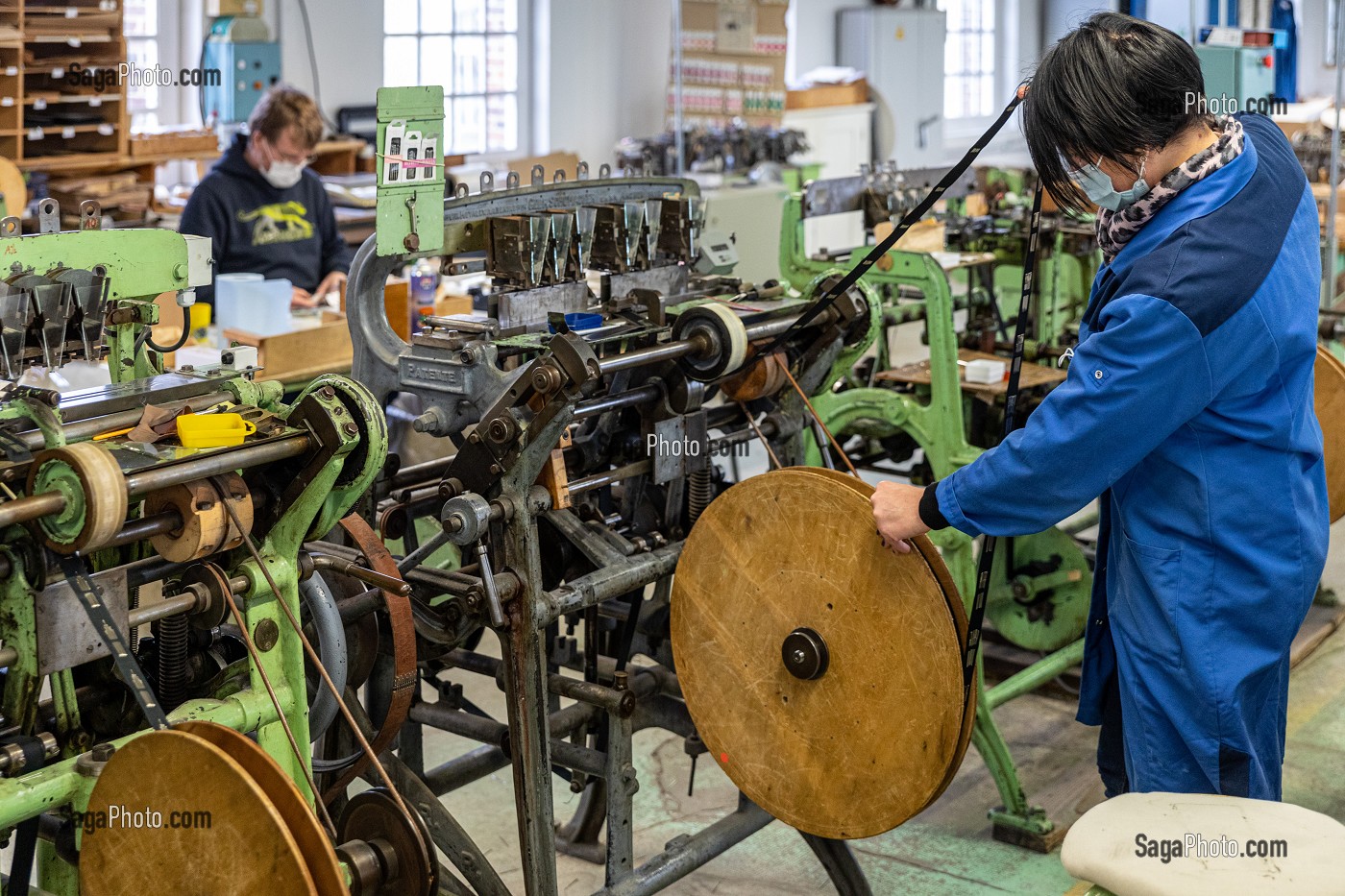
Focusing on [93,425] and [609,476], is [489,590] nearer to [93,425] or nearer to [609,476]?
[609,476]

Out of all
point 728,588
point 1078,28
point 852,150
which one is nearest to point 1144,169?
point 1078,28

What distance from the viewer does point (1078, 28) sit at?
192 cm

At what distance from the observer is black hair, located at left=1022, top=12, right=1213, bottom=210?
6.19ft

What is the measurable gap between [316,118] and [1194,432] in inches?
138

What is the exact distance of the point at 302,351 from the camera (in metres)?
3.95

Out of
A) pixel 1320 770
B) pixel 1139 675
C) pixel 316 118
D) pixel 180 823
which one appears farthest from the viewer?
pixel 316 118

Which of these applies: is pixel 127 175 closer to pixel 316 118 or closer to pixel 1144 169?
pixel 316 118

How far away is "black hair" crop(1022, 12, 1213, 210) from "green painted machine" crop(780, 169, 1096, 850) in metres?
1.35

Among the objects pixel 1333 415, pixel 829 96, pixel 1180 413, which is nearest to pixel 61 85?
pixel 1333 415

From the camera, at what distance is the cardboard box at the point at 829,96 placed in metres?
9.27

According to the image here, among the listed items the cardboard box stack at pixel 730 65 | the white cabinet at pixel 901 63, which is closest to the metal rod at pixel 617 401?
the cardboard box stack at pixel 730 65

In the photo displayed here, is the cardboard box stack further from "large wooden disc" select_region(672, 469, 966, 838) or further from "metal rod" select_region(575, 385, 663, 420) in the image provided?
"large wooden disc" select_region(672, 469, 966, 838)

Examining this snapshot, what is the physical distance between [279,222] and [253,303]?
94cm

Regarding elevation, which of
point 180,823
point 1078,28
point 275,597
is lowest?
point 180,823
